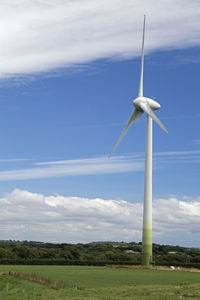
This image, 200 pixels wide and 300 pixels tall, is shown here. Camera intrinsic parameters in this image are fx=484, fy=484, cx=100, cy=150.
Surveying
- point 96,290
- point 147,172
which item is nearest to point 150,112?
point 147,172

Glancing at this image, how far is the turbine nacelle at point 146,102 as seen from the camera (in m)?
78.0

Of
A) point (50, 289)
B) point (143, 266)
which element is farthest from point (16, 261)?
point (50, 289)

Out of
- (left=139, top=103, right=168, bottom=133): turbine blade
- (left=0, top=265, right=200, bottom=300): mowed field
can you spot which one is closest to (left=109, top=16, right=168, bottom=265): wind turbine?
(left=139, top=103, right=168, bottom=133): turbine blade

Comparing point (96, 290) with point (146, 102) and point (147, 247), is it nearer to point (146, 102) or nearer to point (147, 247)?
point (147, 247)

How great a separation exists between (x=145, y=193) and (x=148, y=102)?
49.3 ft

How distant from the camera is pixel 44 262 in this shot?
8456cm

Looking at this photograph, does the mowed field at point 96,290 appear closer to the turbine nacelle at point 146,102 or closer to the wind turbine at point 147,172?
the wind turbine at point 147,172

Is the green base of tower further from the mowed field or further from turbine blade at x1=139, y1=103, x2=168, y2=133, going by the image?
the mowed field

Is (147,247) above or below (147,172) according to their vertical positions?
below

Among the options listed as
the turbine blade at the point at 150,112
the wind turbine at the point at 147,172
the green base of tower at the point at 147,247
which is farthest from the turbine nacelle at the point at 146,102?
the green base of tower at the point at 147,247

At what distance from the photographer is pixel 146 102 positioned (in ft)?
259

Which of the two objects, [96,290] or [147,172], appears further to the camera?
[147,172]

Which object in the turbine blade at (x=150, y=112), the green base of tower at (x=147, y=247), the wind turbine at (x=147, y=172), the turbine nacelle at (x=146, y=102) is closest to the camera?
the turbine blade at (x=150, y=112)

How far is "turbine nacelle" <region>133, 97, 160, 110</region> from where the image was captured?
78.0m
